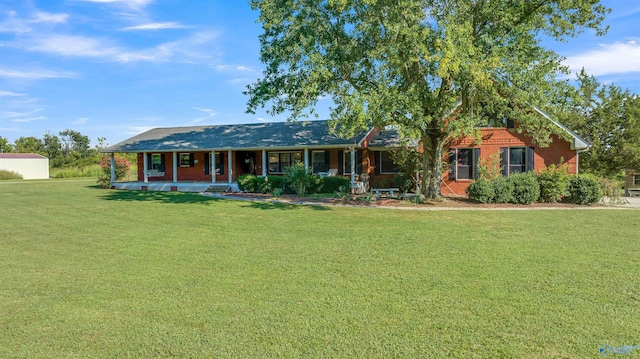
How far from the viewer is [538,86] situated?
1384 cm

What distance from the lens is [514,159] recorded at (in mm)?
→ 20172

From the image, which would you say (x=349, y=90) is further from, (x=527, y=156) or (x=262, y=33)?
(x=527, y=156)

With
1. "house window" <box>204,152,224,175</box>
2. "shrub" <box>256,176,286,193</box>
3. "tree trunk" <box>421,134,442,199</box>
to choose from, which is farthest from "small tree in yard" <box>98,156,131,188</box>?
"tree trunk" <box>421,134,442,199</box>

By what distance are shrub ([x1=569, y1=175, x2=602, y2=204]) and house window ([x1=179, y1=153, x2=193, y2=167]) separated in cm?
2169

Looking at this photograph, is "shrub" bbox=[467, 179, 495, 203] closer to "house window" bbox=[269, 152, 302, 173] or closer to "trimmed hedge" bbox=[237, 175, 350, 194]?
"trimmed hedge" bbox=[237, 175, 350, 194]

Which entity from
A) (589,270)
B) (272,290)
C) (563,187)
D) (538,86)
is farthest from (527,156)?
(272,290)

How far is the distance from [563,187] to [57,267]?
1734 cm

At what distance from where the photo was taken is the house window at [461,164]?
67.2 ft

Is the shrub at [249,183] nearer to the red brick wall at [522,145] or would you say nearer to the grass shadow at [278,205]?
the grass shadow at [278,205]

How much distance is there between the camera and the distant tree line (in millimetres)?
55812

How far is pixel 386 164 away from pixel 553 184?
28.8ft

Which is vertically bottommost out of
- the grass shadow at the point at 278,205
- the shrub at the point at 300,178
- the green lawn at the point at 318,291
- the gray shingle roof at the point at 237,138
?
the green lawn at the point at 318,291

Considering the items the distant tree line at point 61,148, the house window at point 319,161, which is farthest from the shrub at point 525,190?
the distant tree line at point 61,148

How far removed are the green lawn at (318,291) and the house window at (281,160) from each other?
1407cm
